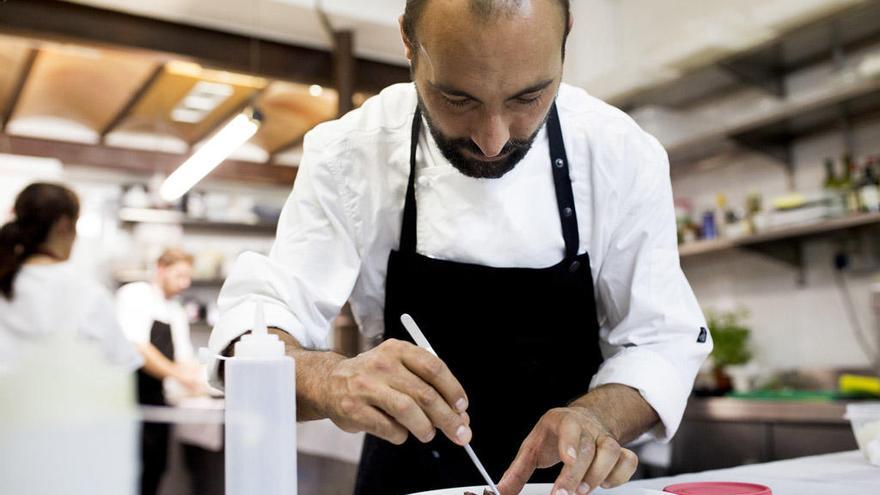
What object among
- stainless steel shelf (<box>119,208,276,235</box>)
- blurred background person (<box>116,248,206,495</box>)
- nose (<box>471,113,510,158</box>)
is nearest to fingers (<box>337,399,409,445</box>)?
nose (<box>471,113,510,158</box>)

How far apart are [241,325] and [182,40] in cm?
368

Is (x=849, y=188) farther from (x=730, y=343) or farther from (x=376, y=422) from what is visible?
(x=376, y=422)

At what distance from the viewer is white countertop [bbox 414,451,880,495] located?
103cm

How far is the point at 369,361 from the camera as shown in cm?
88

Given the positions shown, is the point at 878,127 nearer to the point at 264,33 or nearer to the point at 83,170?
the point at 264,33

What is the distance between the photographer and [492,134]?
3.61 ft

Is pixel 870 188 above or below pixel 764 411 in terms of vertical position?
above

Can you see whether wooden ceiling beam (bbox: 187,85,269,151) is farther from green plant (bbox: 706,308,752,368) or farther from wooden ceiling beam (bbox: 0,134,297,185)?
green plant (bbox: 706,308,752,368)

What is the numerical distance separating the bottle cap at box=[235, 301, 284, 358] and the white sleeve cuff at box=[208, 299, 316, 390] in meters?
0.33

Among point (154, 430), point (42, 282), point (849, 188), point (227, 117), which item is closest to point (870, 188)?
point (849, 188)

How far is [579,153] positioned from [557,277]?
0.22m

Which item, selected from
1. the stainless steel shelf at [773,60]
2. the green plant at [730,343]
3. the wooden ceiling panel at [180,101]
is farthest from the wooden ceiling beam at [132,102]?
the green plant at [730,343]

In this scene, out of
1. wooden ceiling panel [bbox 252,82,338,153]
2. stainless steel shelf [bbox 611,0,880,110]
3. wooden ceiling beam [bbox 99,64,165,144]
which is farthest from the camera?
wooden ceiling panel [bbox 252,82,338,153]

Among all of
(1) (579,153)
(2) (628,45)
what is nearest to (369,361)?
(1) (579,153)
